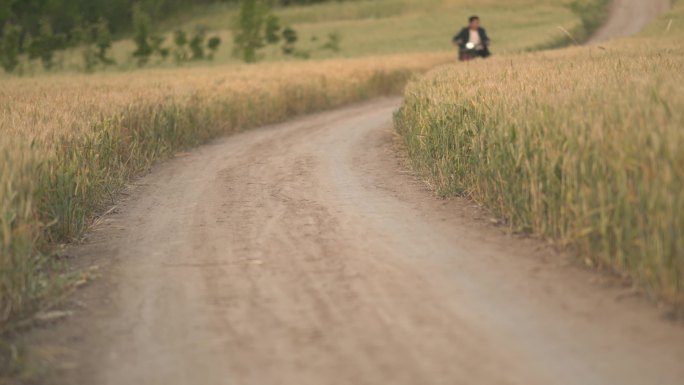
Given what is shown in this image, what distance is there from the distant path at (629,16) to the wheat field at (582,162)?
38.5 metres

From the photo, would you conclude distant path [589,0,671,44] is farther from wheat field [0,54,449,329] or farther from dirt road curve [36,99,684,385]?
dirt road curve [36,99,684,385]

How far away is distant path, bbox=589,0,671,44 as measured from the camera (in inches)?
1924

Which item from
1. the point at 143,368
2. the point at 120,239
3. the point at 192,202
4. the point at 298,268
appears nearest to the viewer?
the point at 143,368

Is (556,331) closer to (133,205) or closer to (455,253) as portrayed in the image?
(455,253)

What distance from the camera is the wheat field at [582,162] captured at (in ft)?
18.2

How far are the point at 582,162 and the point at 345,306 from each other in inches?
81.8

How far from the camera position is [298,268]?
662 centimetres

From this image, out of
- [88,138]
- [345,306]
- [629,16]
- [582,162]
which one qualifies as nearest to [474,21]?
[88,138]

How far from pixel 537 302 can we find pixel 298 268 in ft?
6.04

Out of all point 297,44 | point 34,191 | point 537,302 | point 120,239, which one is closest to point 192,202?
point 120,239

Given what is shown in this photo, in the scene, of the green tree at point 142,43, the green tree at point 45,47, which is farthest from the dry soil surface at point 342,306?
the green tree at point 45,47

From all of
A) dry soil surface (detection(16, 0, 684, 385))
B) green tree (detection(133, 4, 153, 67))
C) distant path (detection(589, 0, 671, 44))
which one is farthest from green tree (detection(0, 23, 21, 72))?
dry soil surface (detection(16, 0, 684, 385))

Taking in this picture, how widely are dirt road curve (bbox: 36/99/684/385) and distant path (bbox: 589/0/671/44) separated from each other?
40.6 m

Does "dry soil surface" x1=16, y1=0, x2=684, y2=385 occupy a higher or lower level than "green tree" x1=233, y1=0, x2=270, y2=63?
lower
